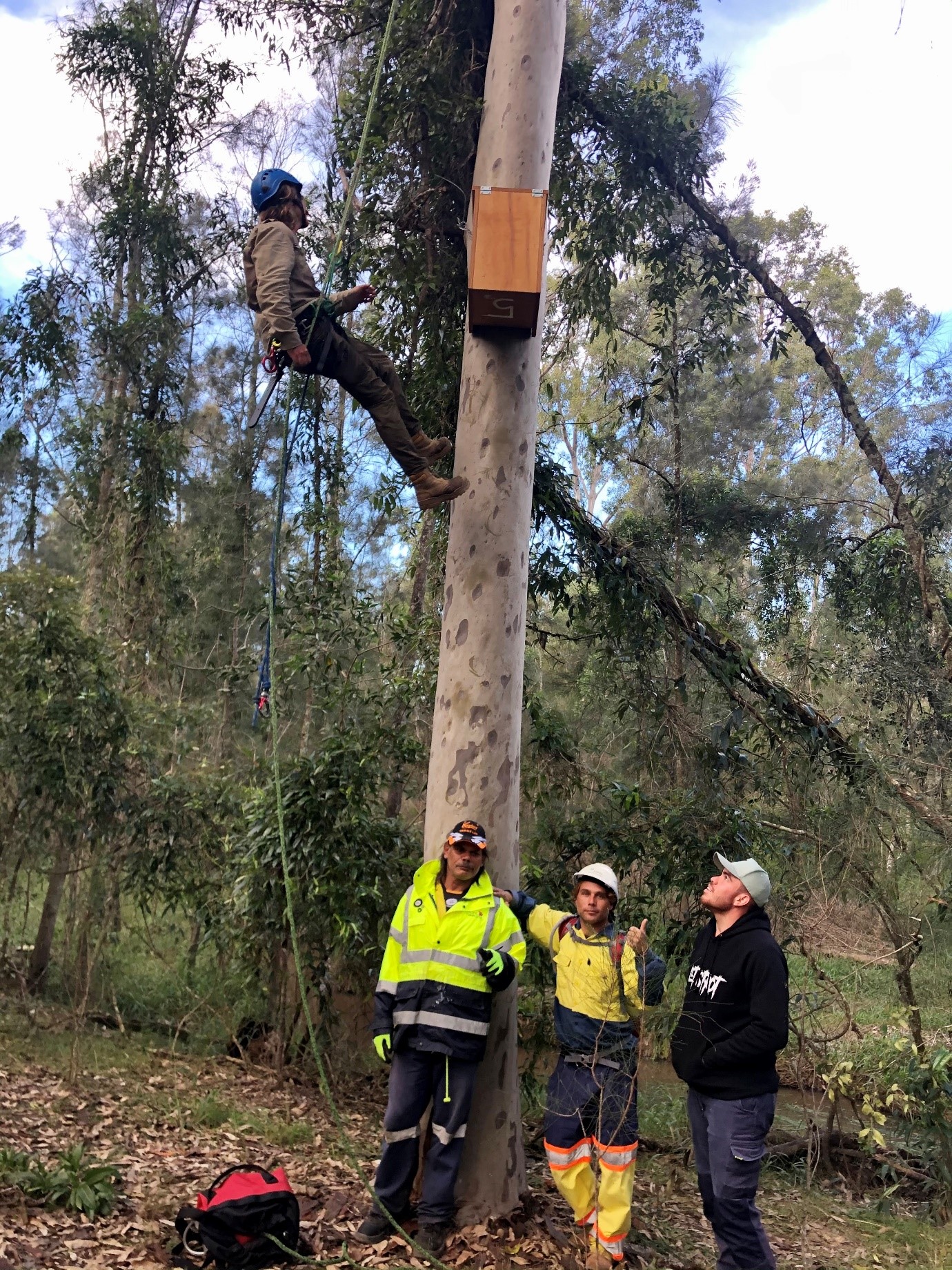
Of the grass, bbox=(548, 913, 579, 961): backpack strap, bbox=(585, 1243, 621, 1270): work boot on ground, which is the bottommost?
the grass

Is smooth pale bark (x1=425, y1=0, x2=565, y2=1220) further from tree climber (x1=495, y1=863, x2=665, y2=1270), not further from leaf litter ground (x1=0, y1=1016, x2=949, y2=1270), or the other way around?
leaf litter ground (x1=0, y1=1016, x2=949, y2=1270)

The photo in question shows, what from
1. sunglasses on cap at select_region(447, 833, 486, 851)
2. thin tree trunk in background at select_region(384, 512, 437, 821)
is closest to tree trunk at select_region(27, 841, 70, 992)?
thin tree trunk in background at select_region(384, 512, 437, 821)

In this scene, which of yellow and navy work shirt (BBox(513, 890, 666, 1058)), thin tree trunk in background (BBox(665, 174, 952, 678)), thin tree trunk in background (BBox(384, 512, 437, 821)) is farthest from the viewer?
thin tree trunk in background (BBox(665, 174, 952, 678))

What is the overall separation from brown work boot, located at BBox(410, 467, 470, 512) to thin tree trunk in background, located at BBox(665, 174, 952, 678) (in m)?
4.25

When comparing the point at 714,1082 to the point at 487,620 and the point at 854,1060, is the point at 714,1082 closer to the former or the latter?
the point at 487,620

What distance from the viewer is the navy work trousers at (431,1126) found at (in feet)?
12.7

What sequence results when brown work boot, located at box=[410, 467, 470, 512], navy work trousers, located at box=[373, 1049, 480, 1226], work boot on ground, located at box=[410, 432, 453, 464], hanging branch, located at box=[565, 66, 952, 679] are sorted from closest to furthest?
navy work trousers, located at box=[373, 1049, 480, 1226], brown work boot, located at box=[410, 467, 470, 512], work boot on ground, located at box=[410, 432, 453, 464], hanging branch, located at box=[565, 66, 952, 679]

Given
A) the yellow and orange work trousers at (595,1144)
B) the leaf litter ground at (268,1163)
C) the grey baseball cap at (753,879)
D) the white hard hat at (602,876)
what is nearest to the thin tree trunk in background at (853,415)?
the leaf litter ground at (268,1163)

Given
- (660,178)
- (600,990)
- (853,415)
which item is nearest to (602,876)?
(600,990)

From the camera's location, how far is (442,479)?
4.53 metres

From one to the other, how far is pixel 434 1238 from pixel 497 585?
8.47 feet

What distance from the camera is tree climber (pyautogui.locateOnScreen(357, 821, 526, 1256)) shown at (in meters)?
3.89

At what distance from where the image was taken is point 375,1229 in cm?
388

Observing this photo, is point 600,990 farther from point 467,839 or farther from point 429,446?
point 429,446
